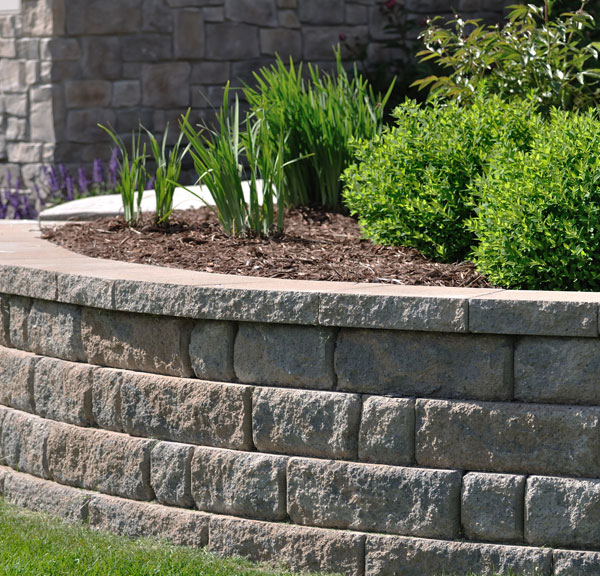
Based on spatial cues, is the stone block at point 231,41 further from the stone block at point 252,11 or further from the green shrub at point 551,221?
the green shrub at point 551,221

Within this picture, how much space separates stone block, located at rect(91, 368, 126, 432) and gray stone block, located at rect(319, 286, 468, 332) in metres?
0.93

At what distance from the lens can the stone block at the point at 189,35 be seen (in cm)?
831

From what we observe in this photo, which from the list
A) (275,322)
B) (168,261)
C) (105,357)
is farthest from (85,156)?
(275,322)

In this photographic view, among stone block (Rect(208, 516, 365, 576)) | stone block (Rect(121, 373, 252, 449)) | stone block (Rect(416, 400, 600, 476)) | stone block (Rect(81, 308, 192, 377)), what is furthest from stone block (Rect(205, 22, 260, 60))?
stone block (Rect(416, 400, 600, 476))

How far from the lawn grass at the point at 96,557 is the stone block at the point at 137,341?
2.02ft

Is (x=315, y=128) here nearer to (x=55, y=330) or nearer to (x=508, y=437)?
(x=55, y=330)

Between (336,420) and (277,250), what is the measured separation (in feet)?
4.26

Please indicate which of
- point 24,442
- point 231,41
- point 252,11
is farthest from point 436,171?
point 252,11

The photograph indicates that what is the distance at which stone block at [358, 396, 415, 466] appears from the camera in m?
3.14

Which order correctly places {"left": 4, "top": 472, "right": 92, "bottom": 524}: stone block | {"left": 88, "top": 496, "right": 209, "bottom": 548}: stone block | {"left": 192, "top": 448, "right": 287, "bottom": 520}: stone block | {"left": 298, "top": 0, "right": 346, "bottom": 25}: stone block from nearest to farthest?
{"left": 192, "top": 448, "right": 287, "bottom": 520}: stone block, {"left": 88, "top": 496, "right": 209, "bottom": 548}: stone block, {"left": 4, "top": 472, "right": 92, "bottom": 524}: stone block, {"left": 298, "top": 0, "right": 346, "bottom": 25}: stone block

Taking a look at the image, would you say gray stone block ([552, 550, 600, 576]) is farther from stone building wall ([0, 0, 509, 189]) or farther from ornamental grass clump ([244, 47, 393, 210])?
stone building wall ([0, 0, 509, 189])

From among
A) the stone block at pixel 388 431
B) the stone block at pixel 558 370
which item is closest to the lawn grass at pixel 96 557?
the stone block at pixel 388 431

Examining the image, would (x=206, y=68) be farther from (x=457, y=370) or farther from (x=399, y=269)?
(x=457, y=370)

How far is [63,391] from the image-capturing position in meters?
3.83
